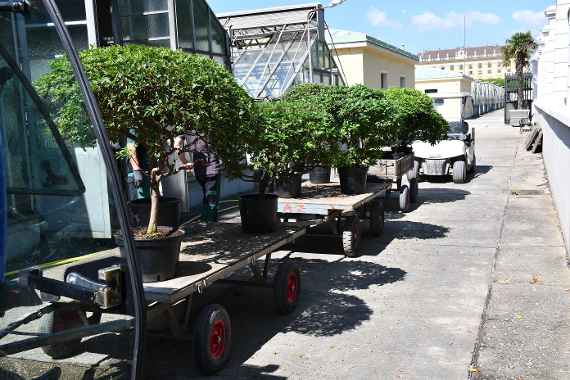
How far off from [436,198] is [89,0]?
859 centimetres

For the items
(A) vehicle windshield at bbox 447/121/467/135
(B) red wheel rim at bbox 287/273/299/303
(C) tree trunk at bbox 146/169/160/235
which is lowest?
(B) red wheel rim at bbox 287/273/299/303

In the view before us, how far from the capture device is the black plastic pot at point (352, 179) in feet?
27.6

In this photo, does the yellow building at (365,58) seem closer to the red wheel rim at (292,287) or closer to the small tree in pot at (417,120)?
the small tree in pot at (417,120)

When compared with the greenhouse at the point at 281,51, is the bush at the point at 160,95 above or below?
below

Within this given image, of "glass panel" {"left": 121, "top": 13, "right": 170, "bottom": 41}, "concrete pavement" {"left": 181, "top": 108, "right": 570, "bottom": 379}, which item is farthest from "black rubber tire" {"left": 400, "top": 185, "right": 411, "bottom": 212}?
"glass panel" {"left": 121, "top": 13, "right": 170, "bottom": 41}

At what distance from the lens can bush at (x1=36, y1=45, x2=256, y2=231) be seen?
4.02 meters

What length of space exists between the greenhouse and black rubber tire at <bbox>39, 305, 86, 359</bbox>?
12.7m

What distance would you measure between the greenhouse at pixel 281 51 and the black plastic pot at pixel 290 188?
23.2 feet

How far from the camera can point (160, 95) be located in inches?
161

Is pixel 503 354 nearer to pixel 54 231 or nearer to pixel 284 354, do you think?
pixel 284 354

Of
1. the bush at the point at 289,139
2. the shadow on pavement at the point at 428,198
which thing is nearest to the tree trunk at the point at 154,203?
the bush at the point at 289,139

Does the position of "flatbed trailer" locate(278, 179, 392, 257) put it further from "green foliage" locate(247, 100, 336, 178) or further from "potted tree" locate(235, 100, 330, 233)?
"green foliage" locate(247, 100, 336, 178)

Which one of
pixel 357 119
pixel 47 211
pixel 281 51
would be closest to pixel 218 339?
pixel 47 211

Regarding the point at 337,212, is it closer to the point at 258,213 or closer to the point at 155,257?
the point at 258,213
